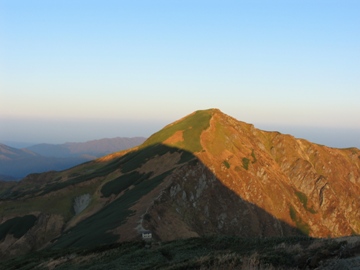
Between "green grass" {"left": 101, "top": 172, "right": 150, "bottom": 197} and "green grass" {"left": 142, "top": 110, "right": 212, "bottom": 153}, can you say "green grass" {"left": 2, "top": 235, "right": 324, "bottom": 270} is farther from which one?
"green grass" {"left": 142, "top": 110, "right": 212, "bottom": 153}

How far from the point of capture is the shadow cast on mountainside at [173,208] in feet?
202

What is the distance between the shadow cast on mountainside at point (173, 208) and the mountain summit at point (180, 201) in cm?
28

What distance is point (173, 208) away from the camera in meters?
70.2

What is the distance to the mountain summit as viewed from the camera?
66.7 metres

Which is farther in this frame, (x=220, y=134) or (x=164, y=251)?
(x=220, y=134)

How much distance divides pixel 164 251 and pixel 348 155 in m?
176

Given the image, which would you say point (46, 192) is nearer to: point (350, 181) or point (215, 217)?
point (215, 217)

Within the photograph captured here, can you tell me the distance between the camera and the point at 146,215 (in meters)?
60.4

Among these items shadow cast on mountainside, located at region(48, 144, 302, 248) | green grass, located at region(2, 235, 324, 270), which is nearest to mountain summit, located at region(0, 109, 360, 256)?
shadow cast on mountainside, located at region(48, 144, 302, 248)

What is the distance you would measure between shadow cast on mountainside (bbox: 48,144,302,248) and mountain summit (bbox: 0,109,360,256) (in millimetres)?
281

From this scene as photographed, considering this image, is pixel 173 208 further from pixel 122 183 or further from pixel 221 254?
pixel 221 254

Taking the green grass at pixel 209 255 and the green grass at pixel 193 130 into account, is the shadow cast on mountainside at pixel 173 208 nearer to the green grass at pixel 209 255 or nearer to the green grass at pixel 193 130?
the green grass at pixel 193 130

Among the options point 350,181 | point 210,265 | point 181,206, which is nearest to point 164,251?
point 210,265

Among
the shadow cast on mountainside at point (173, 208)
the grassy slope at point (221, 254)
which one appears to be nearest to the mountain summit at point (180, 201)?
the shadow cast on mountainside at point (173, 208)
